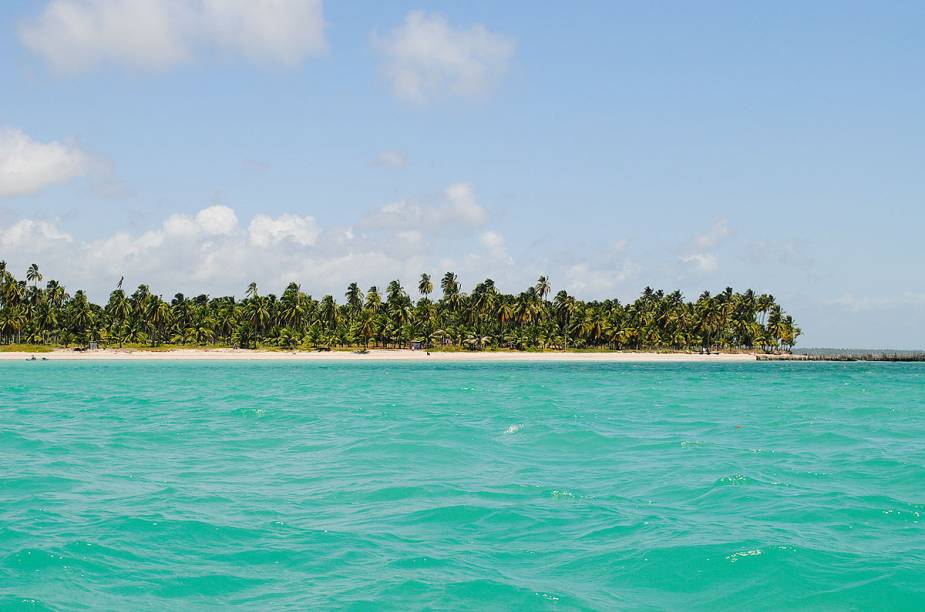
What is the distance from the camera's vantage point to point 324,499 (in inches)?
680

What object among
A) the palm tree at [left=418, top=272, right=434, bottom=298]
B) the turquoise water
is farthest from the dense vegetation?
the turquoise water

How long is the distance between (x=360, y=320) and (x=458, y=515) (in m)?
158

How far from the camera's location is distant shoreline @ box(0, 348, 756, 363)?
147000 mm

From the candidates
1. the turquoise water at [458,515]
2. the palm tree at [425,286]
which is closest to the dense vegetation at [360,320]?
the palm tree at [425,286]

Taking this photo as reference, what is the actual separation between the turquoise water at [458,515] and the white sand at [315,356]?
121 metres

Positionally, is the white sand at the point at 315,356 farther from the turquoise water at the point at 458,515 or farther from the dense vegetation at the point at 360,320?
the turquoise water at the point at 458,515

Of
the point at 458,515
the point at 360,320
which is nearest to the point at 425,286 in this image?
the point at 360,320

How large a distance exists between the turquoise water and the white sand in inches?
4771

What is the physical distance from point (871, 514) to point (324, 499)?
1208cm

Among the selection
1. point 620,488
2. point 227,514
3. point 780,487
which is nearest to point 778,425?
point 780,487

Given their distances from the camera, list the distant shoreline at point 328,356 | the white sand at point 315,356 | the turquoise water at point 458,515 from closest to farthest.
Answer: the turquoise water at point 458,515 → the distant shoreline at point 328,356 → the white sand at point 315,356

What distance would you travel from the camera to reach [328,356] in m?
156

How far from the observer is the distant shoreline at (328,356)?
147000 millimetres

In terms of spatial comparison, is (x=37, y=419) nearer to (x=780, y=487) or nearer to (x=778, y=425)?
(x=780, y=487)
